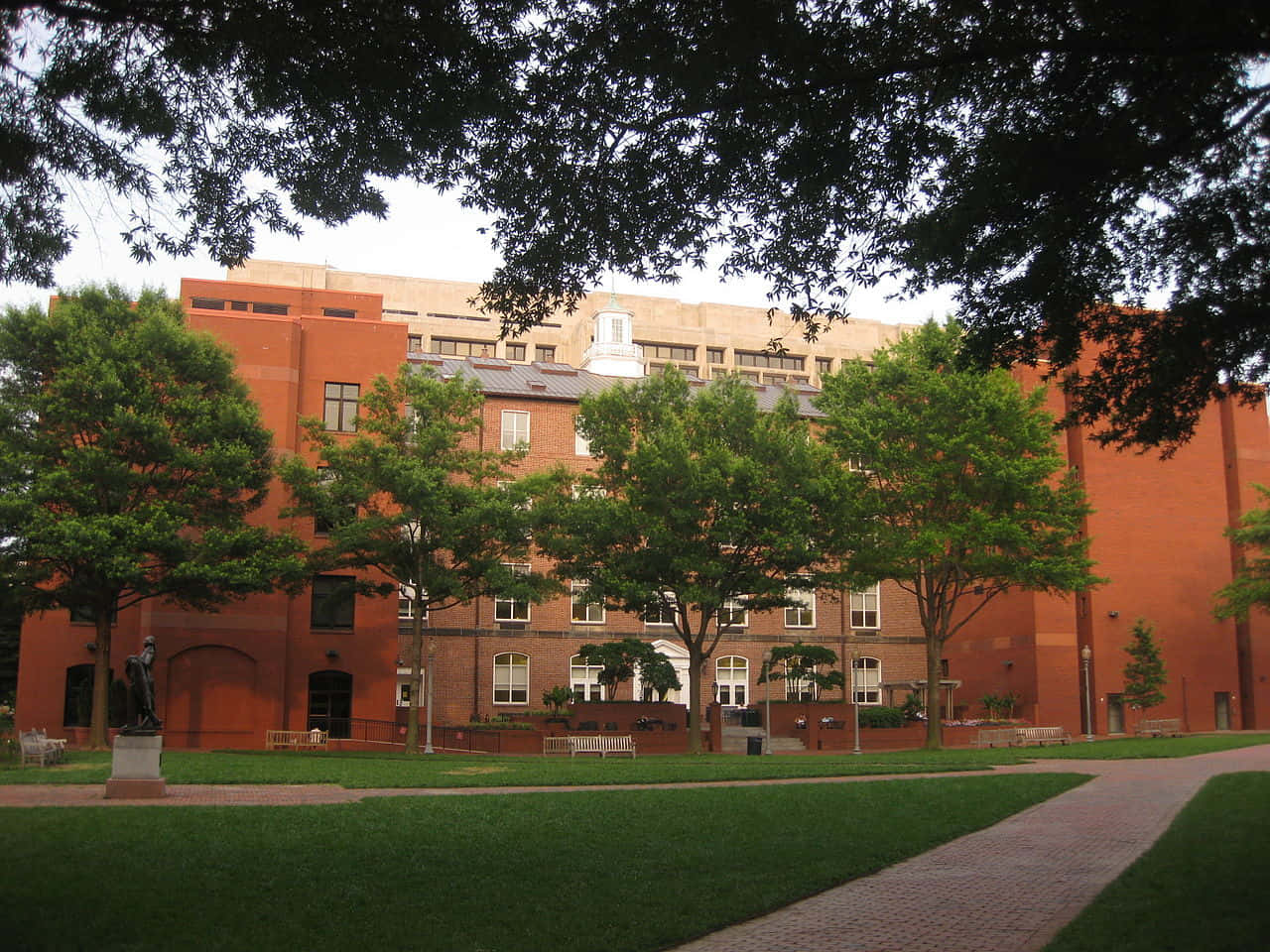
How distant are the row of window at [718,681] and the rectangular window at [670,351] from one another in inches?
1839

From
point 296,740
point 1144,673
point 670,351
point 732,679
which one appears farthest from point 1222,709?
point 670,351

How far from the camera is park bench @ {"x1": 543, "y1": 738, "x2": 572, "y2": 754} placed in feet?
118

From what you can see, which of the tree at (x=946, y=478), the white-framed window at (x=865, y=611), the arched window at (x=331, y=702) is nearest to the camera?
the tree at (x=946, y=478)

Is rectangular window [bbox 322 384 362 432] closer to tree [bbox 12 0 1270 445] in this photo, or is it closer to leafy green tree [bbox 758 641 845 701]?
leafy green tree [bbox 758 641 845 701]

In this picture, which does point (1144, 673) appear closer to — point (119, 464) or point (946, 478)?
point (946, 478)

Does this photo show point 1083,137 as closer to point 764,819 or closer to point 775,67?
point 775,67

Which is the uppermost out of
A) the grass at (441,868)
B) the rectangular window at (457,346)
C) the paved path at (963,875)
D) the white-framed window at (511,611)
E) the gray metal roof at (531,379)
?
the rectangular window at (457,346)

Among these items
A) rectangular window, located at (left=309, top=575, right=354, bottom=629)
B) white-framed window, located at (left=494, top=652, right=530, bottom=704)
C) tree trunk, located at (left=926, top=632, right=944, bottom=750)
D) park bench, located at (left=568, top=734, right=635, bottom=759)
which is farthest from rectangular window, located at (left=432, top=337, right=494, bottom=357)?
park bench, located at (left=568, top=734, right=635, bottom=759)

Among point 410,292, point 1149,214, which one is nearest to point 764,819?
point 1149,214

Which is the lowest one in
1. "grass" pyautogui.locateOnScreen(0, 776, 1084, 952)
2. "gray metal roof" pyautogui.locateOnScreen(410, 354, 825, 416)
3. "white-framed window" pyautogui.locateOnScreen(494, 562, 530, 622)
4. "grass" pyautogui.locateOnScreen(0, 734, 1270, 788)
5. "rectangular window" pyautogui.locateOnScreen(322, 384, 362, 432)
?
"grass" pyautogui.locateOnScreen(0, 734, 1270, 788)

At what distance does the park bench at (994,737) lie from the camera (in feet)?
126

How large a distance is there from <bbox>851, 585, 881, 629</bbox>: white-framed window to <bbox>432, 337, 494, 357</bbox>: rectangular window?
45.0 metres

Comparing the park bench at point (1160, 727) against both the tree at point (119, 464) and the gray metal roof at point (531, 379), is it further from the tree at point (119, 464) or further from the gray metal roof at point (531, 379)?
the tree at point (119, 464)

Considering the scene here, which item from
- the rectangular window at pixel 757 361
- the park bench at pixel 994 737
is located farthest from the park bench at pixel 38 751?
the rectangular window at pixel 757 361
